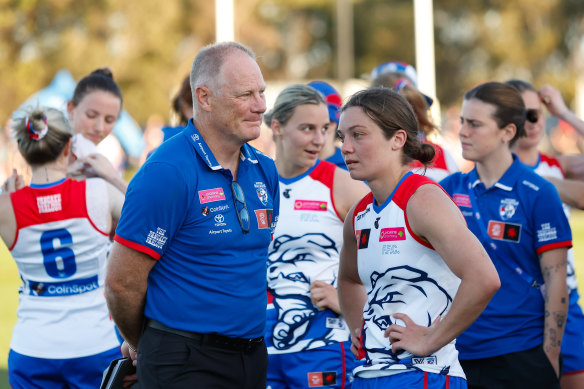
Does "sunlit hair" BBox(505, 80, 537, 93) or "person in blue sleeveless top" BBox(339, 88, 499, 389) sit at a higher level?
"sunlit hair" BBox(505, 80, 537, 93)

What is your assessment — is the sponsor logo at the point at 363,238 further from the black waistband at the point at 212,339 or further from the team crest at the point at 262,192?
the black waistband at the point at 212,339

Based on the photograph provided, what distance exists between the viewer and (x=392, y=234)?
357 centimetres

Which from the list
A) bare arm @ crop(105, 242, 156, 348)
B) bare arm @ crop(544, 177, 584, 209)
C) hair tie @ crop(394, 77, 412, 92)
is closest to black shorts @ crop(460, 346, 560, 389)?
bare arm @ crop(544, 177, 584, 209)

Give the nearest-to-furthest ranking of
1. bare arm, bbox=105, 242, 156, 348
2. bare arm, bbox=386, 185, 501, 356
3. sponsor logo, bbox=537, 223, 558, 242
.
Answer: bare arm, bbox=386, 185, 501, 356, bare arm, bbox=105, 242, 156, 348, sponsor logo, bbox=537, 223, 558, 242

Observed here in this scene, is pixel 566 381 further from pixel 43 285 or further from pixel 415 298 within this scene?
pixel 43 285

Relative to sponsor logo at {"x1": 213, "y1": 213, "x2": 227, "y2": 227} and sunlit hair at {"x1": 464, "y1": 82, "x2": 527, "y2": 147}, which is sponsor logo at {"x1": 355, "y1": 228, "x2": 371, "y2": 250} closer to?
sponsor logo at {"x1": 213, "y1": 213, "x2": 227, "y2": 227}

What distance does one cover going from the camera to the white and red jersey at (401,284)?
3.53 metres

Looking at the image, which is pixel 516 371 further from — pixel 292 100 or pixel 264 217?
pixel 292 100

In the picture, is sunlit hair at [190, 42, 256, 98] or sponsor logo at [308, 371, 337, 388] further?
sponsor logo at [308, 371, 337, 388]

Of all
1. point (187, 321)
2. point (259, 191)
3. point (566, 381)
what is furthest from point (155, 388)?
point (566, 381)

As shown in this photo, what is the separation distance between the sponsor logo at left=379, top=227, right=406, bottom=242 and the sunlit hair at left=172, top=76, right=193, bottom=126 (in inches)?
107

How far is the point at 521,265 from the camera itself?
4.69 metres

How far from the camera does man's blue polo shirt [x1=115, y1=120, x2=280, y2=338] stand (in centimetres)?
341

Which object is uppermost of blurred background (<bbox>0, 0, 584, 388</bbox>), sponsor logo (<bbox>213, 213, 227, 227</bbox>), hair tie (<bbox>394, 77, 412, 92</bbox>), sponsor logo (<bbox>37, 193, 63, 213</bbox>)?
blurred background (<bbox>0, 0, 584, 388</bbox>)
